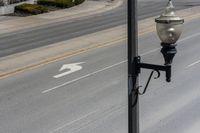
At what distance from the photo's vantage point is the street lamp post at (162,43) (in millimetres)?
9156

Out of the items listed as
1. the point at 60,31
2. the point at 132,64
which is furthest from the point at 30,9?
the point at 132,64

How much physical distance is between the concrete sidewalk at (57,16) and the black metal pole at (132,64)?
1186 inches

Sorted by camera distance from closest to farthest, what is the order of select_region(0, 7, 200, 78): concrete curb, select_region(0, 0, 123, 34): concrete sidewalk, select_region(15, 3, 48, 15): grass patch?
1. select_region(0, 7, 200, 78): concrete curb
2. select_region(0, 0, 123, 34): concrete sidewalk
3. select_region(15, 3, 48, 15): grass patch

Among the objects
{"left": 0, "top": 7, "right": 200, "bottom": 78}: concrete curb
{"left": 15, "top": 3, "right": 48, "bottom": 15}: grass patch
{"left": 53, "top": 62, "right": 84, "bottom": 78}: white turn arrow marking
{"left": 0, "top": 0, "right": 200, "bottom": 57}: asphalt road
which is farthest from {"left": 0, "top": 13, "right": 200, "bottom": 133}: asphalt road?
{"left": 15, "top": 3, "right": 48, "bottom": 15}: grass patch

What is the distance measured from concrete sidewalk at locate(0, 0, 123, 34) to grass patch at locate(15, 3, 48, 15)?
790 mm

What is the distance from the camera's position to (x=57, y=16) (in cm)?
4628

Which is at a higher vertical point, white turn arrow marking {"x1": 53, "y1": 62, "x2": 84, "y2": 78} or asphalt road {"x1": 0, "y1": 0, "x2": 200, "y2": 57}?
white turn arrow marking {"x1": 53, "y1": 62, "x2": 84, "y2": 78}

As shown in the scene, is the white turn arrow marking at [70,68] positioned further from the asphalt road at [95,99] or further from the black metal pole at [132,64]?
the black metal pole at [132,64]

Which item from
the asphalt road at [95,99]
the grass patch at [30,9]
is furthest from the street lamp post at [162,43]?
the grass patch at [30,9]

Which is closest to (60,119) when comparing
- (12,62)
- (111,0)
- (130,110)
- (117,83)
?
(117,83)

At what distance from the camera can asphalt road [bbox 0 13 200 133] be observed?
15.8 metres

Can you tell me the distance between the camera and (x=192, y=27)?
34.8 m

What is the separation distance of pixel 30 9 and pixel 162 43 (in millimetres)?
39218

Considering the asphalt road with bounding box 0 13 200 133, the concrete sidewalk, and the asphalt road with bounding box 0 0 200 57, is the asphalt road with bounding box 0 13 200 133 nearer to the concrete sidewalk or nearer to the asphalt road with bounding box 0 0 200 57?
the asphalt road with bounding box 0 0 200 57
